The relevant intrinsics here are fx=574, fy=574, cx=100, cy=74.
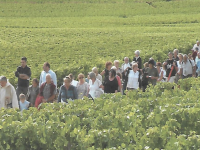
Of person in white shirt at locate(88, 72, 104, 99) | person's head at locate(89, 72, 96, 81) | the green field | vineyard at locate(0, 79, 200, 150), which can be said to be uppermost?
the green field

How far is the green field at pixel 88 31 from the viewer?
3331 centimetres

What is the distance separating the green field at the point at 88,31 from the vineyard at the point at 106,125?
452 inches

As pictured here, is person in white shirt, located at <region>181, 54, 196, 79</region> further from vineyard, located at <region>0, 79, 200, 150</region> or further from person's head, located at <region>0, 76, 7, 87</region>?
person's head, located at <region>0, 76, 7, 87</region>

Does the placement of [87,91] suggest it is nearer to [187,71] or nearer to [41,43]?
[187,71]

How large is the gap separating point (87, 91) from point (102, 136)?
268 inches

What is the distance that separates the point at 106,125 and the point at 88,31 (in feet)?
153

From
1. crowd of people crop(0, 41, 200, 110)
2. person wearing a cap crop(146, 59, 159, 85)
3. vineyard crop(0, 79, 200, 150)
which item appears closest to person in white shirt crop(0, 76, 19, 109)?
crowd of people crop(0, 41, 200, 110)

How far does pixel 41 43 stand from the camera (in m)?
45.0

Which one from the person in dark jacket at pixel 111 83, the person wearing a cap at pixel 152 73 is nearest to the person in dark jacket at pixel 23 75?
the person in dark jacket at pixel 111 83

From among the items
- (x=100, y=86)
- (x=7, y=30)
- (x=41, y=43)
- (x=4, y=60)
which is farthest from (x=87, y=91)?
(x=7, y=30)

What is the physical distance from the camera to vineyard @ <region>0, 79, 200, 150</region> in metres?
10.6

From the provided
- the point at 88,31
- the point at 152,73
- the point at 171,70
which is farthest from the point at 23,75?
the point at 88,31

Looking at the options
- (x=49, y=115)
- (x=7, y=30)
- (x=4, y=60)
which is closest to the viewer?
(x=49, y=115)

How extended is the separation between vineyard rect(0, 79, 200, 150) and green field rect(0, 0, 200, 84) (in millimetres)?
11473
